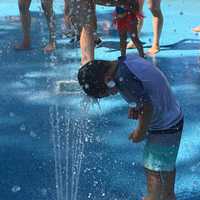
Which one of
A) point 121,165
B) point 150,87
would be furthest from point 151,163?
point 121,165

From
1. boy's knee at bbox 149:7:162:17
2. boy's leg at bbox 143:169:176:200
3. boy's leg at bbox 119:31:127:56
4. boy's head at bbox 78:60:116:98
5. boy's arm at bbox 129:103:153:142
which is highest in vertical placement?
boy's head at bbox 78:60:116:98

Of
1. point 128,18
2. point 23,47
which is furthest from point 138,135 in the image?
point 23,47

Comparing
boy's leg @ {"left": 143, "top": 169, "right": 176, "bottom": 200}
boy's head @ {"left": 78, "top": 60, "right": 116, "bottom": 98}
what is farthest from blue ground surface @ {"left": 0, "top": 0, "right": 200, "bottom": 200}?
boy's head @ {"left": 78, "top": 60, "right": 116, "bottom": 98}

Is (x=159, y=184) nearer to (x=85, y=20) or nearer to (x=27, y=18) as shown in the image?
(x=85, y=20)

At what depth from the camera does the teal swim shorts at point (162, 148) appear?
232 centimetres

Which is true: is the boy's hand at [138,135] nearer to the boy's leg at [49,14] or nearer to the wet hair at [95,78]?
the wet hair at [95,78]

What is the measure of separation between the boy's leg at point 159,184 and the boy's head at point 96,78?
1.44 ft

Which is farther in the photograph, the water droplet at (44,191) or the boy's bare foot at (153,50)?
the boy's bare foot at (153,50)

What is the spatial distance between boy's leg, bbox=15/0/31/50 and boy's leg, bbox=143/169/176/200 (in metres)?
3.52

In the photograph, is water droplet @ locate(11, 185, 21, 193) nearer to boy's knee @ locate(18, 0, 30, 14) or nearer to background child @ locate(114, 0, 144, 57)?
background child @ locate(114, 0, 144, 57)

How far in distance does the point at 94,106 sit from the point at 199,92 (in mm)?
938

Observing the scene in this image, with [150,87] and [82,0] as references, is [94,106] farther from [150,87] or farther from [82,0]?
[150,87]

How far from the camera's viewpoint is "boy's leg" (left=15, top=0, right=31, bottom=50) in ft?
18.4

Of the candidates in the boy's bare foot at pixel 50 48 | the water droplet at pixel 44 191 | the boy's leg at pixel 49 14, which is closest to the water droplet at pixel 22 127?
the water droplet at pixel 44 191
